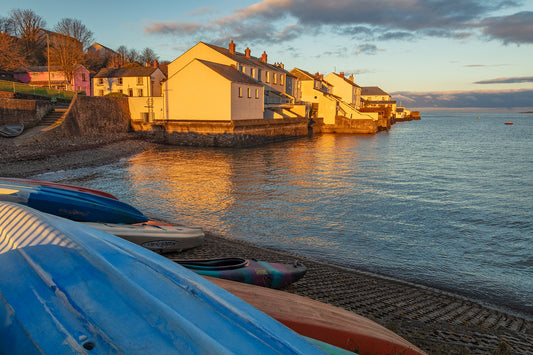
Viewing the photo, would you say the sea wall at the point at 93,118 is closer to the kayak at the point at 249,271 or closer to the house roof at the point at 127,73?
the house roof at the point at 127,73

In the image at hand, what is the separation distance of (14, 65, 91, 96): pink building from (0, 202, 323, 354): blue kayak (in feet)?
192

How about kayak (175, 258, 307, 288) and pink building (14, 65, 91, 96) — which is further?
pink building (14, 65, 91, 96)

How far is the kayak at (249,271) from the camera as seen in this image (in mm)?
5008

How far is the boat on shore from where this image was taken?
23328mm

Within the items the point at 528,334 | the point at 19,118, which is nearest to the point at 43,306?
the point at 528,334

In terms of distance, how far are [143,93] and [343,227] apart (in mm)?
43457

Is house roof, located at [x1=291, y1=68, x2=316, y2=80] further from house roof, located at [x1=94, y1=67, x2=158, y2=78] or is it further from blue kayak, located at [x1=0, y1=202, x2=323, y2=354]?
blue kayak, located at [x1=0, y1=202, x2=323, y2=354]

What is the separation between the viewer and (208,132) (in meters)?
33.1

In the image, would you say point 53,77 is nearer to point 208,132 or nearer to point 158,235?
point 208,132

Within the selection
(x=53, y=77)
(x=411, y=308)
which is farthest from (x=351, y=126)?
(x=411, y=308)

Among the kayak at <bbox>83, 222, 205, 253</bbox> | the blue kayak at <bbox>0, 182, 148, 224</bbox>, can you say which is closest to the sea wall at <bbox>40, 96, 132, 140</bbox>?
the blue kayak at <bbox>0, 182, 148, 224</bbox>

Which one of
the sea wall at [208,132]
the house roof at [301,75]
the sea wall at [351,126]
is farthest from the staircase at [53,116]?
the house roof at [301,75]

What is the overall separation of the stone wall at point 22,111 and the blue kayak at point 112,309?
2669cm

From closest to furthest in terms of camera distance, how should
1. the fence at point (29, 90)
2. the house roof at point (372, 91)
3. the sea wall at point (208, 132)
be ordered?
the fence at point (29, 90) → the sea wall at point (208, 132) → the house roof at point (372, 91)
